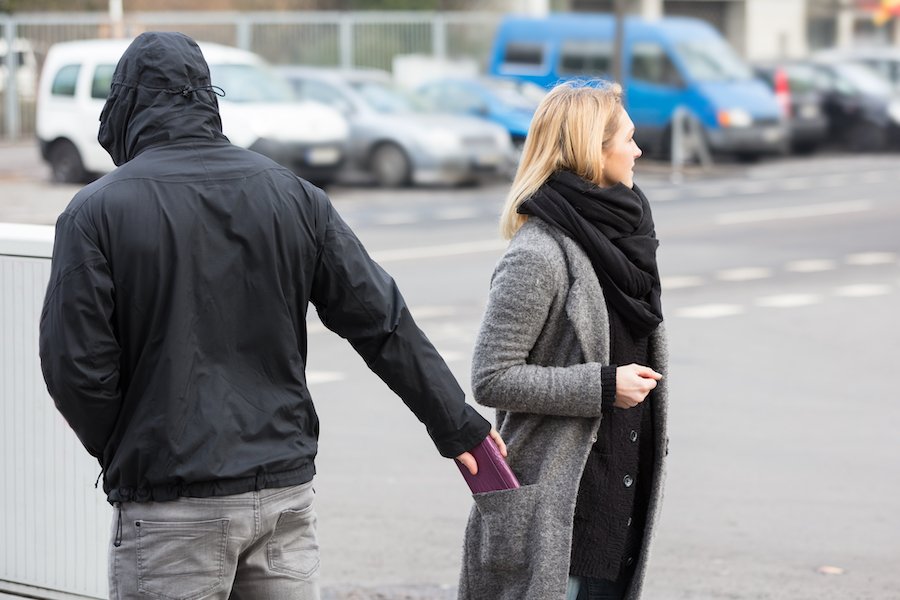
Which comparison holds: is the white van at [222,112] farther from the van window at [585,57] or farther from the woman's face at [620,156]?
the woman's face at [620,156]

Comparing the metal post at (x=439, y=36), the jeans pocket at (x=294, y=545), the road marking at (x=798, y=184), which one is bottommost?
the road marking at (x=798, y=184)

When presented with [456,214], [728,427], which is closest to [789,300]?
[728,427]

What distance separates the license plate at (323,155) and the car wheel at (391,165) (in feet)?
2.92

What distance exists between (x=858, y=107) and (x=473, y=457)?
2738 centimetres

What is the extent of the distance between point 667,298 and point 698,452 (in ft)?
15.9

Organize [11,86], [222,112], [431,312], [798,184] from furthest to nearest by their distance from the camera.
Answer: [11,86]
[798,184]
[222,112]
[431,312]

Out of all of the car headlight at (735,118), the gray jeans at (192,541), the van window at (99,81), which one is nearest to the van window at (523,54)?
the car headlight at (735,118)

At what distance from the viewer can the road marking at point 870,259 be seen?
46.6 ft

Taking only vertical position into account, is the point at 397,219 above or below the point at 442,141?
below

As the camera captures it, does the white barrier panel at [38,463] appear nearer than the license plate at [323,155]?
Yes

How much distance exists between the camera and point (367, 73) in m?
24.9

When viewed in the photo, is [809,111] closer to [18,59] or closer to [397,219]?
[397,219]

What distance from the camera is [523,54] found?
2859 cm

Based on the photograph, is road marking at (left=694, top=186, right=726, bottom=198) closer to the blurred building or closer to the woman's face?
the woman's face
